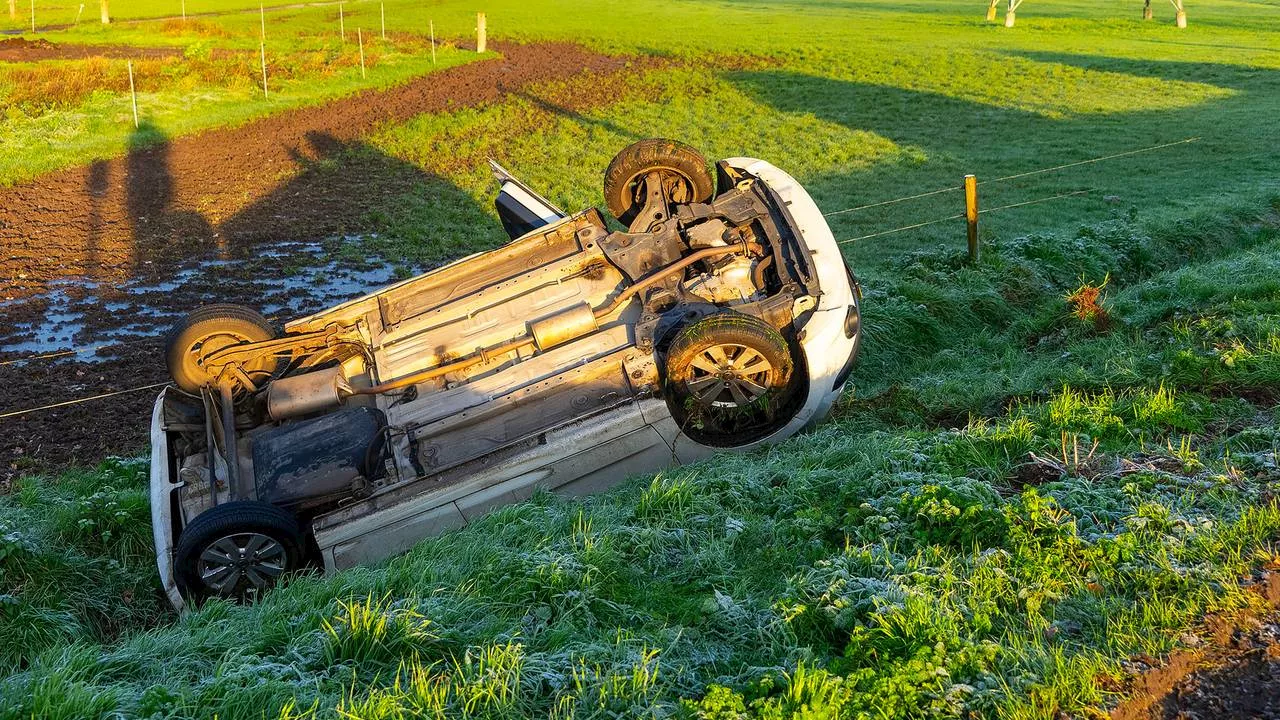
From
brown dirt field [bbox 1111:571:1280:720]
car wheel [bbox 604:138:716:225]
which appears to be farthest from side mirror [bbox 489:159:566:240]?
brown dirt field [bbox 1111:571:1280:720]

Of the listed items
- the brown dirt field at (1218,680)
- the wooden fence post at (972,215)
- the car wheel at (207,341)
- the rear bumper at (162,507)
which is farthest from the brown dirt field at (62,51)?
the brown dirt field at (1218,680)

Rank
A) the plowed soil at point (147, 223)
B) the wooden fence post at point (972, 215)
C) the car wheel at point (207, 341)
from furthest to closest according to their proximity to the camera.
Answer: the wooden fence post at point (972, 215), the plowed soil at point (147, 223), the car wheel at point (207, 341)

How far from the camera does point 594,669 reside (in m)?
3.99

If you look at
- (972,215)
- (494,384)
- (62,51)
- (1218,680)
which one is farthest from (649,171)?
(62,51)

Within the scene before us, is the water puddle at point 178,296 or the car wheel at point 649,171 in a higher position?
the car wheel at point 649,171

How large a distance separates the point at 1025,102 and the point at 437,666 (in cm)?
2326

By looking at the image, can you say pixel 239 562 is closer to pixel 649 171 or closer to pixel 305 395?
pixel 305 395

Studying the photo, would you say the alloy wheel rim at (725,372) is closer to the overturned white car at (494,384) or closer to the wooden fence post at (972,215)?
the overturned white car at (494,384)

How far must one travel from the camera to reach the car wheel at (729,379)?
656 centimetres


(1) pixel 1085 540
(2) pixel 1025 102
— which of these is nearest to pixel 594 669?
(1) pixel 1085 540

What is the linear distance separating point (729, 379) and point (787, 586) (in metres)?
2.35

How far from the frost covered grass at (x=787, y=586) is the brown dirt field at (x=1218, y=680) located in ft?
0.33

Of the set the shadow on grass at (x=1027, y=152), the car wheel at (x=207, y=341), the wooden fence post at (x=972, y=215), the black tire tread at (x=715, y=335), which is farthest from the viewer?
the shadow on grass at (x=1027, y=152)

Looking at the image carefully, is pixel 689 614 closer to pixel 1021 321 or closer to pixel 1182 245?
pixel 1021 321
